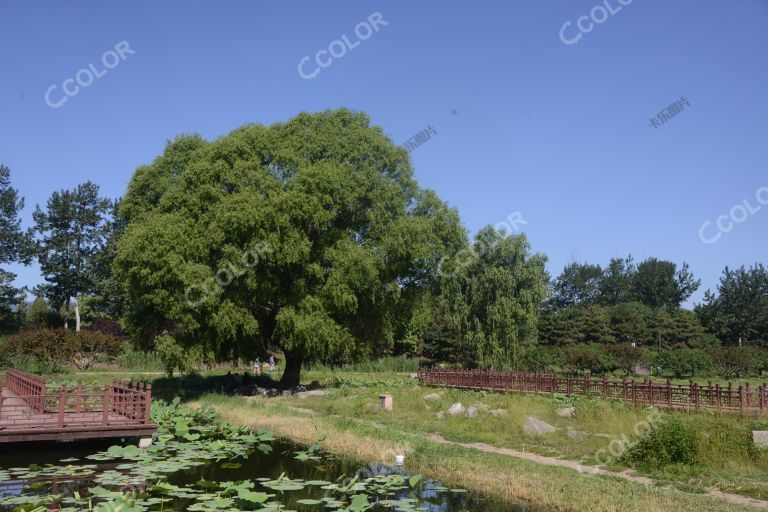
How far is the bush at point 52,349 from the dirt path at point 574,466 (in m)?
29.2

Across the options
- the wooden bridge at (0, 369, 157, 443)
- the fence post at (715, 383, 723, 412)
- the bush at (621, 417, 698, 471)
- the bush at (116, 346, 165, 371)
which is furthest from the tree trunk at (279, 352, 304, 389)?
the bush at (621, 417, 698, 471)

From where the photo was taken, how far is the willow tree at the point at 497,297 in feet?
148

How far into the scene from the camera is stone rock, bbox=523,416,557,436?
18750 mm

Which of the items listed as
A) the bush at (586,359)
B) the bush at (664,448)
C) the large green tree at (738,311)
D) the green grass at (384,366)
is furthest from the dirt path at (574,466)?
the large green tree at (738,311)

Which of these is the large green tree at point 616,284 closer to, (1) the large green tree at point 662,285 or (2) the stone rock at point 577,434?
(1) the large green tree at point 662,285

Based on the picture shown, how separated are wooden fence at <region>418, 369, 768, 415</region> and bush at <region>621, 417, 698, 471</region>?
606 centimetres

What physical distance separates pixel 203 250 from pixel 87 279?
4171 centimetres

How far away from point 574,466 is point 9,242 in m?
60.2

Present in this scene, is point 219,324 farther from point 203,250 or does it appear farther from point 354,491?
point 354,491

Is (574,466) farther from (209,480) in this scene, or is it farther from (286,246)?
(286,246)

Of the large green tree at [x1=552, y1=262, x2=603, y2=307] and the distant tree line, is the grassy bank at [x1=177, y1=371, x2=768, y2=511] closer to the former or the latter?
the distant tree line

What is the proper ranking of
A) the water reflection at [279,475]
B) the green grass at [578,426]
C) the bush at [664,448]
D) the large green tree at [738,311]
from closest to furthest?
the water reflection at [279,475], the green grass at [578,426], the bush at [664,448], the large green tree at [738,311]

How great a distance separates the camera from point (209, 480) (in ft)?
44.5

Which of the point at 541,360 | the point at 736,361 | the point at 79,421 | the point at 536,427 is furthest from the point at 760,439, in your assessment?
the point at 736,361
